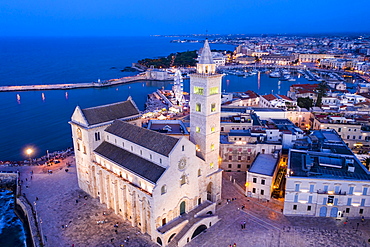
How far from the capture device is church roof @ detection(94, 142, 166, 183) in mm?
36594

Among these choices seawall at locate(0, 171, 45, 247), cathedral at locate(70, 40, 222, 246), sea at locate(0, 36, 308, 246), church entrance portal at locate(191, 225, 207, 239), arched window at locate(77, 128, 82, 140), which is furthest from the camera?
sea at locate(0, 36, 308, 246)

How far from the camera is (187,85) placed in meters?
159

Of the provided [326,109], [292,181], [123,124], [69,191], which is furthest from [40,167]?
[326,109]

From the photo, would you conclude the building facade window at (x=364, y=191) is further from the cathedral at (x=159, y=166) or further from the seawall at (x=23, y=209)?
the seawall at (x=23, y=209)

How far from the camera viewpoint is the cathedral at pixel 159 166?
3653 centimetres

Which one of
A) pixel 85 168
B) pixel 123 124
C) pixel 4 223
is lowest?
pixel 4 223

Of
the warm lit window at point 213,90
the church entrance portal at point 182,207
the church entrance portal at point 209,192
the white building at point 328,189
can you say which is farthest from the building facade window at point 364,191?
the church entrance portal at point 182,207

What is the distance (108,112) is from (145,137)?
38.0 ft

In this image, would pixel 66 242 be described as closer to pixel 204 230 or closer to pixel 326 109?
pixel 204 230

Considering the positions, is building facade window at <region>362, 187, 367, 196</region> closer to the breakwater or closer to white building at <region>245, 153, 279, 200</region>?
white building at <region>245, 153, 279, 200</region>

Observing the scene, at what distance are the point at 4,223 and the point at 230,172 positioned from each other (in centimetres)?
3865

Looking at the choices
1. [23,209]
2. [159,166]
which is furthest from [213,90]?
[23,209]

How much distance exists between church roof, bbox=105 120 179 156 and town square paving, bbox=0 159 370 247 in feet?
38.6

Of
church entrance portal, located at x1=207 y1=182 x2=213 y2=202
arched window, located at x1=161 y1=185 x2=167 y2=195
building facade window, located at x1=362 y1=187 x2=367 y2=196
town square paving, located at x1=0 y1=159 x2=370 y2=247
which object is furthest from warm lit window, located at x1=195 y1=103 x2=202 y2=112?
building facade window, located at x1=362 y1=187 x2=367 y2=196
